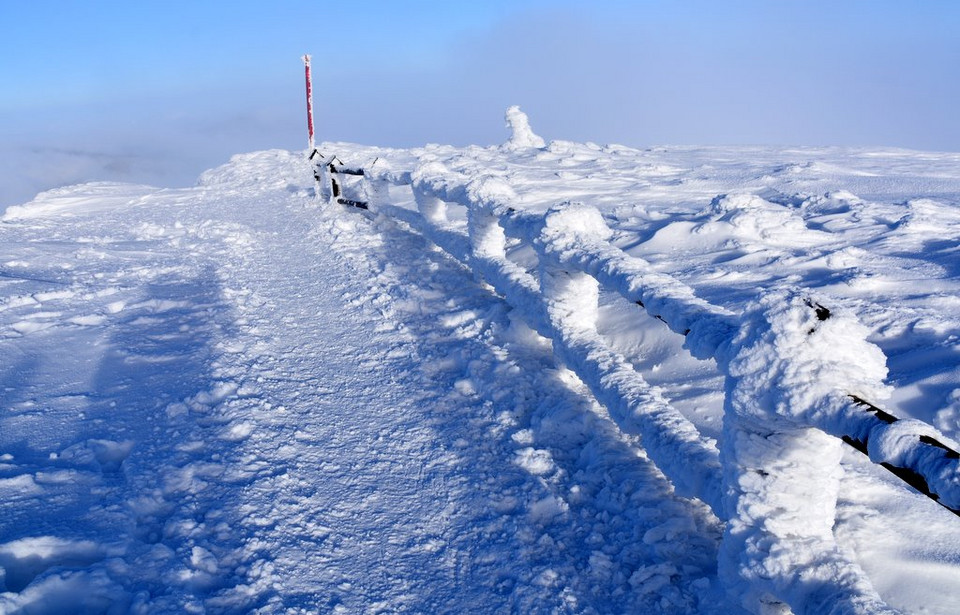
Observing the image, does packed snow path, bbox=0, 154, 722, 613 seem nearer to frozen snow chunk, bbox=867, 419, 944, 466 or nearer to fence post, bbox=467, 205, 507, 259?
fence post, bbox=467, 205, 507, 259

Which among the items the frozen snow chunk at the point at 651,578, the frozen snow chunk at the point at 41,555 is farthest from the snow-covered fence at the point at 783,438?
the frozen snow chunk at the point at 41,555

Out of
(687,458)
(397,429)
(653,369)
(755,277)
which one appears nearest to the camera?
(687,458)

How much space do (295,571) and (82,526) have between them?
1110 millimetres

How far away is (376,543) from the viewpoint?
10.1 feet

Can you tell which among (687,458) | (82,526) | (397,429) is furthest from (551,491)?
(82,526)

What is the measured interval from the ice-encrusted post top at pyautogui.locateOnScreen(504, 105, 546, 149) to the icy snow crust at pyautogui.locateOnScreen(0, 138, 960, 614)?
1533 centimetres

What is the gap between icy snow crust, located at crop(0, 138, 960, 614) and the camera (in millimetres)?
2398

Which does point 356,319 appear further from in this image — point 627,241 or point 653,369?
point 627,241

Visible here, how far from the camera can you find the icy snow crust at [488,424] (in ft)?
7.87

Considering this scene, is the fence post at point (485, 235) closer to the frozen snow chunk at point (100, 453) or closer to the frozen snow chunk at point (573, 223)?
the frozen snow chunk at point (573, 223)

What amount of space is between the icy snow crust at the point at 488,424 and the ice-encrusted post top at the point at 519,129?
15.3m

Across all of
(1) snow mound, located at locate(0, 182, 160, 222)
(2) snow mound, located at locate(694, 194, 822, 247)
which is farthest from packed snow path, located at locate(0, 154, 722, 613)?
(1) snow mound, located at locate(0, 182, 160, 222)

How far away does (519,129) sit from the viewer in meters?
22.4

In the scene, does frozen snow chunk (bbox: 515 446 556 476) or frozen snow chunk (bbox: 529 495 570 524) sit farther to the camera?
frozen snow chunk (bbox: 515 446 556 476)
